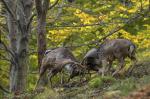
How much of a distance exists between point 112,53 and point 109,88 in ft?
4.82

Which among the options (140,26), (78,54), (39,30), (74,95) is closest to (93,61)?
(74,95)

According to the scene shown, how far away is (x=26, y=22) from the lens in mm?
13328

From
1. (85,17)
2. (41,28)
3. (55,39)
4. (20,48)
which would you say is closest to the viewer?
(41,28)

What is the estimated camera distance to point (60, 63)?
9.52 meters

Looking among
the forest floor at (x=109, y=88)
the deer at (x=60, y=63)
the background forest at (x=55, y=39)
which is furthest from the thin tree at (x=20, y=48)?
the deer at (x=60, y=63)

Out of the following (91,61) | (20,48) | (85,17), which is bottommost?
(85,17)

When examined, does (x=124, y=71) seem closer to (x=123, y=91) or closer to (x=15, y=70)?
(x=123, y=91)

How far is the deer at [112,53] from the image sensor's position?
9.29 m

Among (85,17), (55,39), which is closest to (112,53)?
(85,17)

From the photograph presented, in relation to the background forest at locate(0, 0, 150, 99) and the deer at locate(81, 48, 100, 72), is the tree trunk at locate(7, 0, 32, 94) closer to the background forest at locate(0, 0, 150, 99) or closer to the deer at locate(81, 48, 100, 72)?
the background forest at locate(0, 0, 150, 99)

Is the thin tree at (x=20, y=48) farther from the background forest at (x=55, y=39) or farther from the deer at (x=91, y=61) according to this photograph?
the deer at (x=91, y=61)

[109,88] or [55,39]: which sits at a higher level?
[109,88]

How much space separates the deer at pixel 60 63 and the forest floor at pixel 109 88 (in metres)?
0.37

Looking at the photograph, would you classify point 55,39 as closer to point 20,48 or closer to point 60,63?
point 20,48
